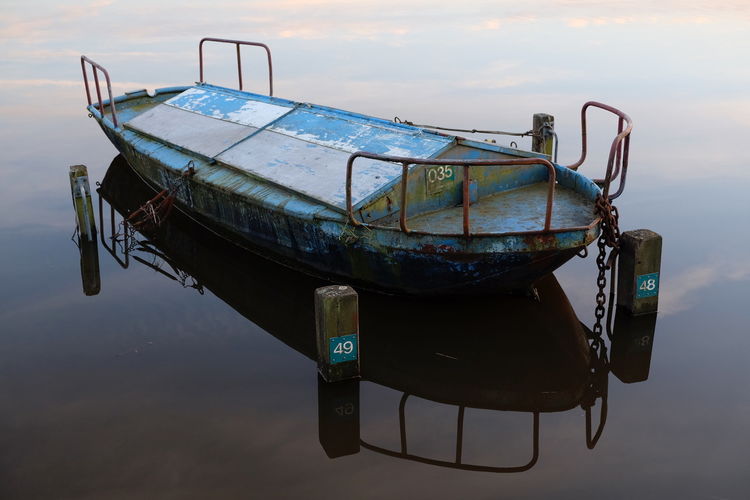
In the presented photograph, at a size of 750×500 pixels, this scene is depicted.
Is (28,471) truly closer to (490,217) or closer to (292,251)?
(292,251)

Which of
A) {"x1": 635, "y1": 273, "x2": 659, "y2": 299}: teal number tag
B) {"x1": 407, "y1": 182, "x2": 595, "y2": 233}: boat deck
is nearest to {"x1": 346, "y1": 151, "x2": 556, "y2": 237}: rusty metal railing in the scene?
{"x1": 407, "y1": 182, "x2": 595, "y2": 233}: boat deck

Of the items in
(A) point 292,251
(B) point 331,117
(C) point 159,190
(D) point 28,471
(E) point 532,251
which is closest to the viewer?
(D) point 28,471

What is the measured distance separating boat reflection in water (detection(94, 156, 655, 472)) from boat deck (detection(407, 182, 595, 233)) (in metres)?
1.12

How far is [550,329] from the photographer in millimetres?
8781

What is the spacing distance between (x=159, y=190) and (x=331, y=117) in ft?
11.7

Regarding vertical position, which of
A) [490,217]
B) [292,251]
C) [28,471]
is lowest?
[28,471]

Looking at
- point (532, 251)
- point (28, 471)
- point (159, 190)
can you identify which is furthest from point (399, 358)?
point (159, 190)

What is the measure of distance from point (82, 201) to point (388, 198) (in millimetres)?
5221

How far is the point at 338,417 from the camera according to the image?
7.32m

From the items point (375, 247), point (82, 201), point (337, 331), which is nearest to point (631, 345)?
point (375, 247)

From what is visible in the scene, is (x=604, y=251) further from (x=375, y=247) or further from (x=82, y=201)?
(x=82, y=201)

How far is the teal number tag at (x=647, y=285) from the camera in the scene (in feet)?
28.5

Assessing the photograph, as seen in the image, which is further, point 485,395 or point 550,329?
point 550,329

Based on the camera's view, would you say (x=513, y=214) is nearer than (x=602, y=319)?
Yes
